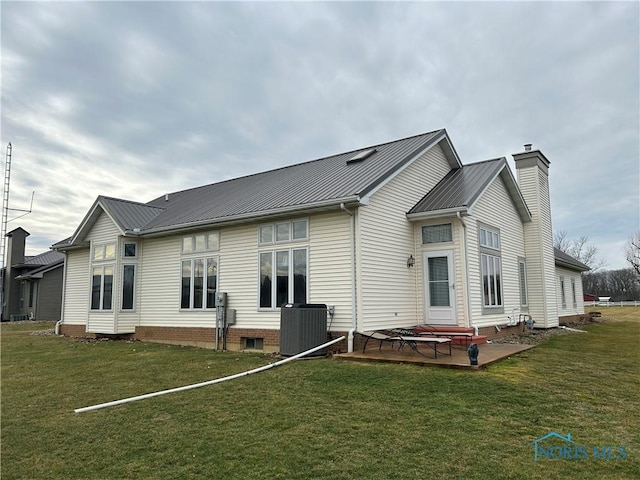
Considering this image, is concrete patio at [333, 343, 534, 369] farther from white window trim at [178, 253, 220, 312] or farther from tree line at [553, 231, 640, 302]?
tree line at [553, 231, 640, 302]

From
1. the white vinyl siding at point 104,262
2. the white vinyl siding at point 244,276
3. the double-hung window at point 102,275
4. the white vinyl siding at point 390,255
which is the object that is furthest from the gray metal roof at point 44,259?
the white vinyl siding at point 390,255

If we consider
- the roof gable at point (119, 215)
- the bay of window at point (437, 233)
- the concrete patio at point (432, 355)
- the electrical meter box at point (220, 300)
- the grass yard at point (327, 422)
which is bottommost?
the grass yard at point (327, 422)

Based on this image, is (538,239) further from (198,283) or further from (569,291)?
(198,283)

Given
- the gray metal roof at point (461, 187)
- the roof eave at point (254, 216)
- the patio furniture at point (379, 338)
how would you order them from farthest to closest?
1. the gray metal roof at point (461, 187)
2. the roof eave at point (254, 216)
3. the patio furniture at point (379, 338)

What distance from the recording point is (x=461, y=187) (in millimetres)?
13039

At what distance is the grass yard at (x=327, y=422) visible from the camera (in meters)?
4.31

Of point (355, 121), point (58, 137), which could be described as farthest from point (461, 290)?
point (58, 137)

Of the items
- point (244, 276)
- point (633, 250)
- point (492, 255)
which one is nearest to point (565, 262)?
point (492, 255)

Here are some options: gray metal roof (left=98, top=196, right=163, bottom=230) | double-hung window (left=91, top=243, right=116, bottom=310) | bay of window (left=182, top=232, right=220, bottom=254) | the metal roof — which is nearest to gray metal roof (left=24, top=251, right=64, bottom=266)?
the metal roof

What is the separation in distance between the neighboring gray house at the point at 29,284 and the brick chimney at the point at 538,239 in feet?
93.9

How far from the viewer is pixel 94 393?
300 inches

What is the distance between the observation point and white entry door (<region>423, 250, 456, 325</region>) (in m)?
11.7

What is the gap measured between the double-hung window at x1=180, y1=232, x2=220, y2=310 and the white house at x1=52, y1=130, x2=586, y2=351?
0.03 metres

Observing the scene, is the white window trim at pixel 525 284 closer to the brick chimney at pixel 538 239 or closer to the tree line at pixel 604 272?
the brick chimney at pixel 538 239
